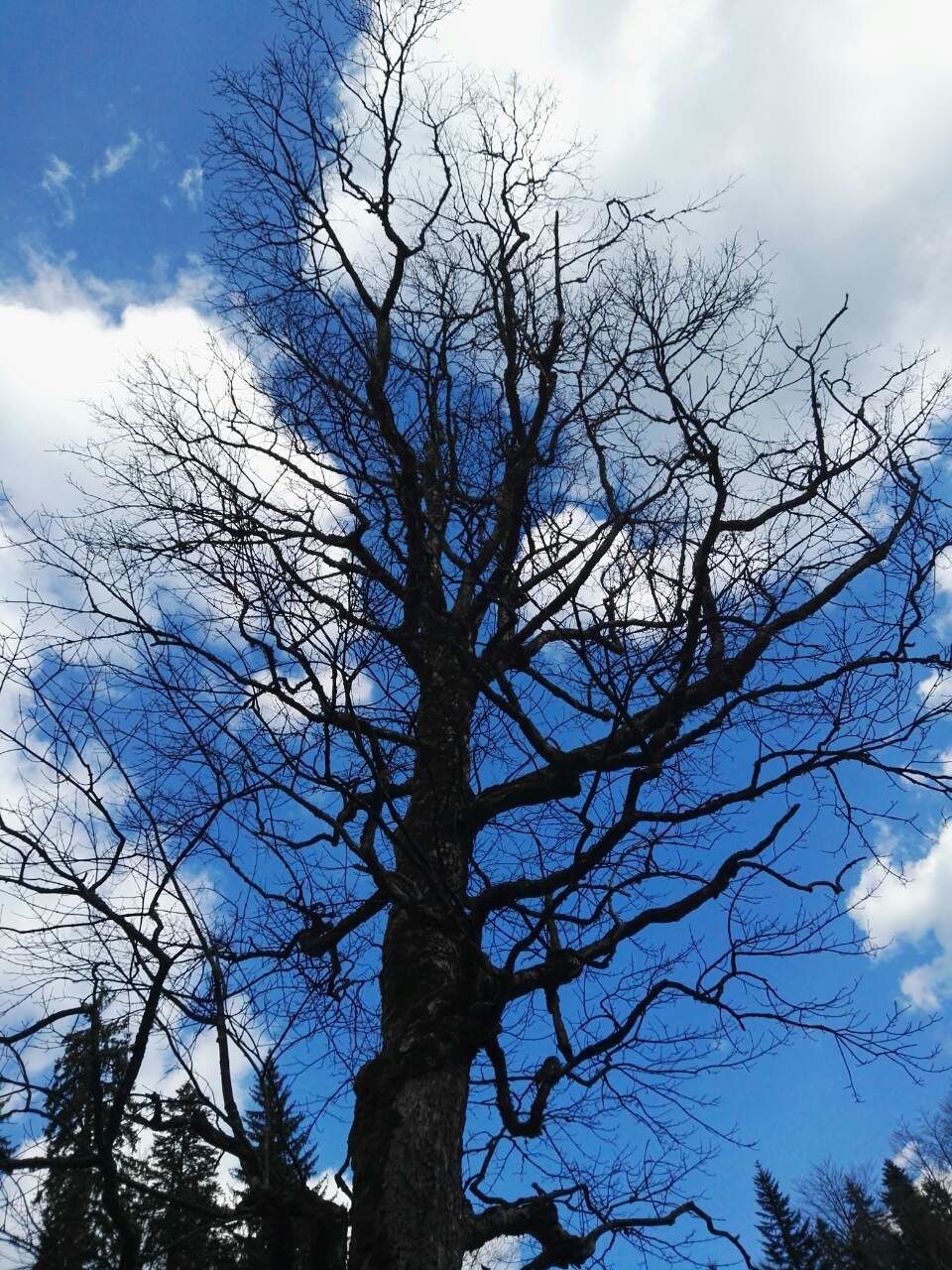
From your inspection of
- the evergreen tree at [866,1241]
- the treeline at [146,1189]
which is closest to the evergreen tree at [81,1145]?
the treeline at [146,1189]

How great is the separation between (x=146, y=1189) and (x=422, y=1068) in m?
1.01

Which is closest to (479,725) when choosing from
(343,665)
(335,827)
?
(335,827)

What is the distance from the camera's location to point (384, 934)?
13.4 feet

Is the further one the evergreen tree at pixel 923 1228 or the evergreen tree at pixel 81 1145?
the evergreen tree at pixel 923 1228

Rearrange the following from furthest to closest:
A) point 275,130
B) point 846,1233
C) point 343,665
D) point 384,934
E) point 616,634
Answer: point 846,1233, point 275,130, point 384,934, point 616,634, point 343,665

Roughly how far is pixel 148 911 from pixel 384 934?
3.48ft

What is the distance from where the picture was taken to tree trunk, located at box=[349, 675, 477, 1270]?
10.2ft

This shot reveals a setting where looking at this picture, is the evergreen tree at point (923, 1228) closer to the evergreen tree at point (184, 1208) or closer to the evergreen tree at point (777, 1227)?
the evergreen tree at point (777, 1227)

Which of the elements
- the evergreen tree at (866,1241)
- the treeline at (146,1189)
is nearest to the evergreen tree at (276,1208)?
the treeline at (146,1189)

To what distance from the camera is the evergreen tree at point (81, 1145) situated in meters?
3.02

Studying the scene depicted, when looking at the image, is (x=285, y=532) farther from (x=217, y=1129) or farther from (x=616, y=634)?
(x=217, y=1129)

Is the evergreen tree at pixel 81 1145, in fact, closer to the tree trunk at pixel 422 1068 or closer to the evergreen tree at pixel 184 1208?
the evergreen tree at pixel 184 1208

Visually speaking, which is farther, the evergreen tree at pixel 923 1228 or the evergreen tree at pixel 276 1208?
the evergreen tree at pixel 923 1228

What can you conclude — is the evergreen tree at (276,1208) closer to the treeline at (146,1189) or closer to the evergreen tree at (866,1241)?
the treeline at (146,1189)
